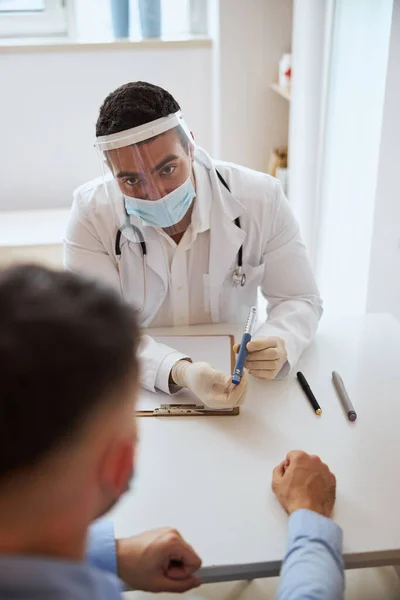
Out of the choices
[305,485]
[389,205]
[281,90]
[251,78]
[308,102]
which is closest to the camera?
[305,485]

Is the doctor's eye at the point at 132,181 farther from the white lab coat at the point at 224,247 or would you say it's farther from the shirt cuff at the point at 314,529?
the shirt cuff at the point at 314,529

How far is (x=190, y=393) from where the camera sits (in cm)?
122

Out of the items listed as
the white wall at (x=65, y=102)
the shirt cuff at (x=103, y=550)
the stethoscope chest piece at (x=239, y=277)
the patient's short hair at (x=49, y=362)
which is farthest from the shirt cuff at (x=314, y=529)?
the white wall at (x=65, y=102)

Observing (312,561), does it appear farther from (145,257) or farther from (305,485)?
(145,257)

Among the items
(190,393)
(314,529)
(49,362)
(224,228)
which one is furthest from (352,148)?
(49,362)

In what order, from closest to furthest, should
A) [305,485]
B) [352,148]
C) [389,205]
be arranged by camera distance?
[305,485]
[389,205]
[352,148]

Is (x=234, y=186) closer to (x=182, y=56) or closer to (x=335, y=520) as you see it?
(x=335, y=520)

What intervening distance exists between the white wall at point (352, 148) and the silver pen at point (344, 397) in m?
0.91

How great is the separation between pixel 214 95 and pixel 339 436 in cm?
229

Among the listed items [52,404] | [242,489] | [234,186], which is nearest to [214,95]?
[234,186]

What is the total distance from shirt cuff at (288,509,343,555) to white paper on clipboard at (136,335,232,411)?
0.35 meters

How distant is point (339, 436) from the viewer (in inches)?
42.6

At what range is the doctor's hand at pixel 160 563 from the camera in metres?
0.84

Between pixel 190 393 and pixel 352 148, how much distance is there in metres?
1.28
